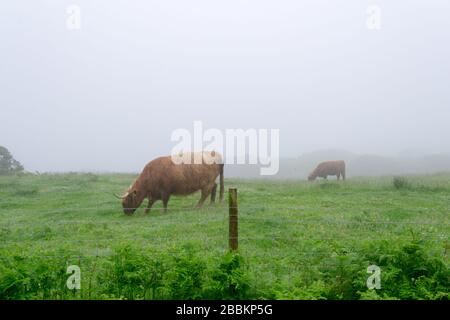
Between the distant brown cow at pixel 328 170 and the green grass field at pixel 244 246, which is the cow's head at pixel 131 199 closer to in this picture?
the green grass field at pixel 244 246

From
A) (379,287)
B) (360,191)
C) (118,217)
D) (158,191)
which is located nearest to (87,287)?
(379,287)

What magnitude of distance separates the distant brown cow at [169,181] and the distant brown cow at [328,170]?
2338 centimetres

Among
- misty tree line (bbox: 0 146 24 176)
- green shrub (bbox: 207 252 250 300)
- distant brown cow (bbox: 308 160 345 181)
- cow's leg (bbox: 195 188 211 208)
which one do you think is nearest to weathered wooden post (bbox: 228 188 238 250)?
green shrub (bbox: 207 252 250 300)

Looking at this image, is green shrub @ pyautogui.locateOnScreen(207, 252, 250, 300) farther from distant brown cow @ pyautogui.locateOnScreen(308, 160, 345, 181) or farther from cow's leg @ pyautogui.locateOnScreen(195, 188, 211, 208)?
distant brown cow @ pyautogui.locateOnScreen(308, 160, 345, 181)

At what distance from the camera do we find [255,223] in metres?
11.5

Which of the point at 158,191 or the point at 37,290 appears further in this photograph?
the point at 158,191

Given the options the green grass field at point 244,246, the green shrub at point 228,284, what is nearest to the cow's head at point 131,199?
the green grass field at point 244,246

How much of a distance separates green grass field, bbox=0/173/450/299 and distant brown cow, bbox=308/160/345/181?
62.8ft

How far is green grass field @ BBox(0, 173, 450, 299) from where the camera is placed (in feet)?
18.2

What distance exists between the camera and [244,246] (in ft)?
29.8

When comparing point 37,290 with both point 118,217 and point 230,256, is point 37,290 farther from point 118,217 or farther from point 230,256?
point 118,217

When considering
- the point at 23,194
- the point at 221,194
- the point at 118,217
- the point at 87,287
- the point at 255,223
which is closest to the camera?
the point at 87,287

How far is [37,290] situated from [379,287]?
418 centimetres
